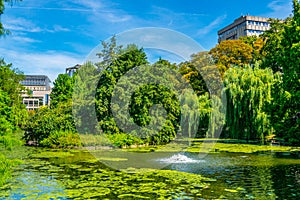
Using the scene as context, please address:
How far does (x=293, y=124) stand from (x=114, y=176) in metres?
8.82

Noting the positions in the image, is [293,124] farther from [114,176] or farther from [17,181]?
[17,181]

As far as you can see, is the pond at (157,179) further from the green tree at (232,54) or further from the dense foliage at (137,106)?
the green tree at (232,54)

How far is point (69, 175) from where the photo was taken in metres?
8.84

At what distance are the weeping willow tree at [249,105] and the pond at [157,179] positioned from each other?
24.6 feet

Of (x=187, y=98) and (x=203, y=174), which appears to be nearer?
(x=203, y=174)

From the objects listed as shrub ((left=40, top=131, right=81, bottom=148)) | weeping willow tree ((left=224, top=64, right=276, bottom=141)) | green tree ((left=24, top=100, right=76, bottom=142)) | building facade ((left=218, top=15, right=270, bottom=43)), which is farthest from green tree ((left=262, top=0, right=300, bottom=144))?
building facade ((left=218, top=15, right=270, bottom=43))

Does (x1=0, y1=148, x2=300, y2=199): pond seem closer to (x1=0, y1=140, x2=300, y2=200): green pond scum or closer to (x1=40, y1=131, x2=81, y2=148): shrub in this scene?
(x1=0, y1=140, x2=300, y2=200): green pond scum

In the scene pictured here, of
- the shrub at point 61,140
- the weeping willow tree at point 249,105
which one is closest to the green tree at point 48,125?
the shrub at point 61,140

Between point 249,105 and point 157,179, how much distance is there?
43.6ft

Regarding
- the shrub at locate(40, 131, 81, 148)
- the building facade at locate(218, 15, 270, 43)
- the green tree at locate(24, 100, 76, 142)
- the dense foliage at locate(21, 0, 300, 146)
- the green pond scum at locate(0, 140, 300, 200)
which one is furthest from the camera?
the building facade at locate(218, 15, 270, 43)

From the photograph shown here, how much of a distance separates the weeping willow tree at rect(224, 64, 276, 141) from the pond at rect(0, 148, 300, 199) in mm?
7509

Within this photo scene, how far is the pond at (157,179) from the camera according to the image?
6746 mm

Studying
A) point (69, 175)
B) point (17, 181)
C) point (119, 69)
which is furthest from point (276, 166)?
point (119, 69)

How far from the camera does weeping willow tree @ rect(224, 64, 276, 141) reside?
19.4 meters
